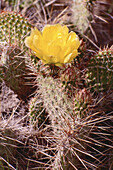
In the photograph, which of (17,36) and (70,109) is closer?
(70,109)

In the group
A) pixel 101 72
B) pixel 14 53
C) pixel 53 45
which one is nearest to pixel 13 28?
pixel 14 53

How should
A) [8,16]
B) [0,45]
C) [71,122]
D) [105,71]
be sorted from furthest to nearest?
[8,16], [0,45], [105,71], [71,122]

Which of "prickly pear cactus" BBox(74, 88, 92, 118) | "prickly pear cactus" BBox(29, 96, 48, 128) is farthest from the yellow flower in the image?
"prickly pear cactus" BBox(29, 96, 48, 128)

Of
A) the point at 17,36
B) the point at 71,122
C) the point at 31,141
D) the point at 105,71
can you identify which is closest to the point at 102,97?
the point at 105,71

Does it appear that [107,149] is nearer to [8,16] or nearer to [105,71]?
[105,71]

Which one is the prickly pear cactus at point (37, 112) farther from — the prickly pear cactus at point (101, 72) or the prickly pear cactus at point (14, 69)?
the prickly pear cactus at point (101, 72)

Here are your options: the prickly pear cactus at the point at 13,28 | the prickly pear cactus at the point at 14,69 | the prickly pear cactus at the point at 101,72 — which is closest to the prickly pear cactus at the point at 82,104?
the prickly pear cactus at the point at 101,72

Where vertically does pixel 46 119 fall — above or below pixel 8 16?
below
